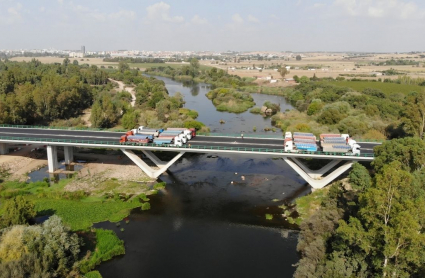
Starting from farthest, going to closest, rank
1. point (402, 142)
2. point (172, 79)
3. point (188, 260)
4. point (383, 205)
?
point (172, 79) → point (402, 142) → point (188, 260) → point (383, 205)

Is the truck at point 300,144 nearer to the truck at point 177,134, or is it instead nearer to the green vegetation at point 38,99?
the truck at point 177,134

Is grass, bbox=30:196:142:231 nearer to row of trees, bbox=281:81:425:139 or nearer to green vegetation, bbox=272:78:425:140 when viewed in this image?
green vegetation, bbox=272:78:425:140

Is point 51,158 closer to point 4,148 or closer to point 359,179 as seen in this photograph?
point 4,148

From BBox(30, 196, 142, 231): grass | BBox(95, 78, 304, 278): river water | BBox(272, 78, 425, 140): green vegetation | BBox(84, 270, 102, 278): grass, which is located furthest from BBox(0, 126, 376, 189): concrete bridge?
BBox(84, 270, 102, 278): grass

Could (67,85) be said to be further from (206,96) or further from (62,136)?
(206,96)

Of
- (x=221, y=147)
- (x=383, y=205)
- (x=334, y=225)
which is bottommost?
(x=334, y=225)

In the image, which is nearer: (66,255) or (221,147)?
(66,255)

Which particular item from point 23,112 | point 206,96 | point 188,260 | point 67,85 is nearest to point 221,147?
point 188,260
